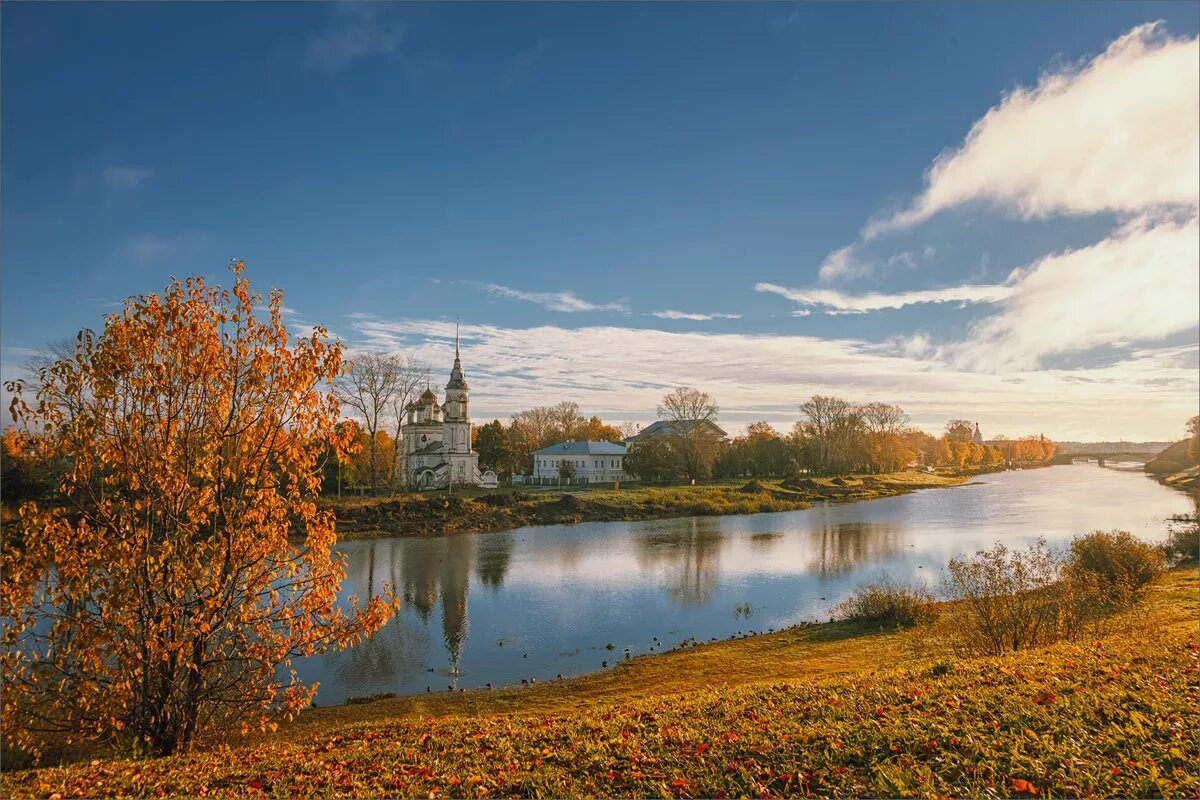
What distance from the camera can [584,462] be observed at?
8244 centimetres

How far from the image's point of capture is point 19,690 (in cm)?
746

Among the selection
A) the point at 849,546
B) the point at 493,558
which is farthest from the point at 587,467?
the point at 493,558

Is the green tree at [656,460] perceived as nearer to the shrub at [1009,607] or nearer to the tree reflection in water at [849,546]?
the tree reflection in water at [849,546]

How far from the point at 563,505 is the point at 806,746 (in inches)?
1831

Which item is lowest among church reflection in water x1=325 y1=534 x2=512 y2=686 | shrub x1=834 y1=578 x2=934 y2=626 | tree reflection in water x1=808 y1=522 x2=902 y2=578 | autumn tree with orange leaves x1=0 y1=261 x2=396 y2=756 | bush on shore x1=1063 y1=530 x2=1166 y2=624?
tree reflection in water x1=808 y1=522 x2=902 y2=578

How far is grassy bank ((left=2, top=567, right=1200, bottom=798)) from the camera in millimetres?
5984

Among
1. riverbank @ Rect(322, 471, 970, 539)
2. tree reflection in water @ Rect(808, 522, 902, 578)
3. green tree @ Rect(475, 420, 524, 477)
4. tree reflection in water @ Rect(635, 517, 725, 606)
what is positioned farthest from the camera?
green tree @ Rect(475, 420, 524, 477)

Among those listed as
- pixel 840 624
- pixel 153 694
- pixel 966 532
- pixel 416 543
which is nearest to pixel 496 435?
pixel 416 543

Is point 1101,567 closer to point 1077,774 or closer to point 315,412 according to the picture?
point 1077,774

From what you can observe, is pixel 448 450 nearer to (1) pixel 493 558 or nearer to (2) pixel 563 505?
(2) pixel 563 505

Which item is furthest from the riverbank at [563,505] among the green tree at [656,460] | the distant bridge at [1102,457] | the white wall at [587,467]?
the distant bridge at [1102,457]

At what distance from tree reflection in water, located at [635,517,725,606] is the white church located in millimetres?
25416

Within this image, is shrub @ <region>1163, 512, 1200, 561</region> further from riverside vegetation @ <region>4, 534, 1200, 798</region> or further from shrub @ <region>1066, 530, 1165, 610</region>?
riverside vegetation @ <region>4, 534, 1200, 798</region>

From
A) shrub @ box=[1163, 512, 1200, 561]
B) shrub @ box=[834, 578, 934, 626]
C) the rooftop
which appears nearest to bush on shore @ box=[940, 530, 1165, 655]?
shrub @ box=[834, 578, 934, 626]
